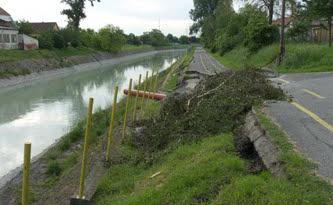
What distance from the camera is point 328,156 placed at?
7.24 meters

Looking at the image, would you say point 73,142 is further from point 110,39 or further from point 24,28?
point 110,39

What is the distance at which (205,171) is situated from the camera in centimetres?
736

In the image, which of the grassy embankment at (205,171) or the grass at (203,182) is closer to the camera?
the grass at (203,182)

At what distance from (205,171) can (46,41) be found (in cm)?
5991

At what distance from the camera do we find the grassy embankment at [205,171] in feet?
19.9

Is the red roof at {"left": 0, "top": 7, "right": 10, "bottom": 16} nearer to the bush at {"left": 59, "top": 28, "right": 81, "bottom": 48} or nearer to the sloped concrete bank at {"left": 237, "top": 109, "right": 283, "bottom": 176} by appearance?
the bush at {"left": 59, "top": 28, "right": 81, "bottom": 48}

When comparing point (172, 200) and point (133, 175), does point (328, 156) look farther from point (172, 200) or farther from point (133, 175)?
point (133, 175)

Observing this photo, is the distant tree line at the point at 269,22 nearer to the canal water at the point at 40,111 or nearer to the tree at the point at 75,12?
the canal water at the point at 40,111

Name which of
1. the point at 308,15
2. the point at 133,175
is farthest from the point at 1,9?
the point at 133,175

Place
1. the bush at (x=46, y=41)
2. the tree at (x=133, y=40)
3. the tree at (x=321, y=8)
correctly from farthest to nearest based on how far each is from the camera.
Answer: the tree at (x=133, y=40)
the bush at (x=46, y=41)
the tree at (x=321, y=8)

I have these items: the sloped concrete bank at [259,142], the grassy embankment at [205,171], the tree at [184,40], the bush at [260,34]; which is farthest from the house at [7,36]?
the tree at [184,40]

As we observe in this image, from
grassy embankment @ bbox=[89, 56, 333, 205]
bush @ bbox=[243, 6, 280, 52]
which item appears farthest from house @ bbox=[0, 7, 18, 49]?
grassy embankment @ bbox=[89, 56, 333, 205]

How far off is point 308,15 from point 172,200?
26556mm

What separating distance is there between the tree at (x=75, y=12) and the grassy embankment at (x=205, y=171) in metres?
73.5
